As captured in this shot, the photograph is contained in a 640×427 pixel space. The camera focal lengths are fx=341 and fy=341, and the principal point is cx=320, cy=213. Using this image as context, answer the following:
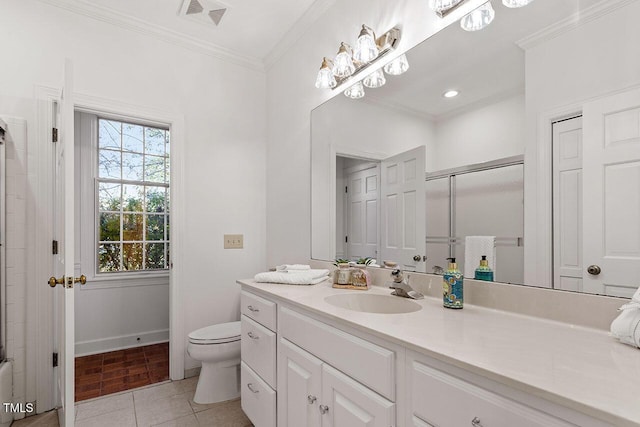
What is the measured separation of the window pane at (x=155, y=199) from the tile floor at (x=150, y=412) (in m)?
1.79

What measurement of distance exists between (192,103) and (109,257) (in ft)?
5.75

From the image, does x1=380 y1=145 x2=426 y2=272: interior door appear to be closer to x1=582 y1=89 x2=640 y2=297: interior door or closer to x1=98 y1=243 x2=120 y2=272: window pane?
x1=582 y1=89 x2=640 y2=297: interior door

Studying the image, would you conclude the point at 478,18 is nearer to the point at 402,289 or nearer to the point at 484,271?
the point at 484,271

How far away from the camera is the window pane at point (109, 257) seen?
3.21 m

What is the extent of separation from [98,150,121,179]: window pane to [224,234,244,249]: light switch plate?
1.46 meters

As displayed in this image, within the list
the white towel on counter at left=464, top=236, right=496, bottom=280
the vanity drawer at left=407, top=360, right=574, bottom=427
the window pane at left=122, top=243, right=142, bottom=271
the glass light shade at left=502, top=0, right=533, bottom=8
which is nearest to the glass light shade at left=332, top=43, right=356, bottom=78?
the glass light shade at left=502, top=0, right=533, bottom=8

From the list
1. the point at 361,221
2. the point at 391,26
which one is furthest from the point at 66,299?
the point at 391,26

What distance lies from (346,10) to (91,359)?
338 cm

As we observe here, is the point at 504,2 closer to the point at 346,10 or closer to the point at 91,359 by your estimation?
the point at 346,10

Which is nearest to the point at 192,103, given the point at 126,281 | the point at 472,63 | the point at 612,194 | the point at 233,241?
the point at 233,241

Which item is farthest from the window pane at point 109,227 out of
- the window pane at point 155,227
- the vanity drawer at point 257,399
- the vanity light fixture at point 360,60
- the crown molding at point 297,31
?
the vanity light fixture at point 360,60

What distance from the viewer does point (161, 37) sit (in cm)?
249

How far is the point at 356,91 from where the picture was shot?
6.37 ft

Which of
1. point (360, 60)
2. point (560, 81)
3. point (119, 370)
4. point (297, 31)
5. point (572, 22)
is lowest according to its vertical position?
point (119, 370)
